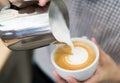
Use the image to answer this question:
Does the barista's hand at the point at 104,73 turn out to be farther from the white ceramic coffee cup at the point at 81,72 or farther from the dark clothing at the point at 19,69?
the dark clothing at the point at 19,69

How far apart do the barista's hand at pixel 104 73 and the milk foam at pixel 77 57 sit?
0.04 m

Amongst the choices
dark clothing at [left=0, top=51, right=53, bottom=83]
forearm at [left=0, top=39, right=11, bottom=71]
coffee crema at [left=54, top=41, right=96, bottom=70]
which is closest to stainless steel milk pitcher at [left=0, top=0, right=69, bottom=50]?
coffee crema at [left=54, top=41, right=96, bottom=70]

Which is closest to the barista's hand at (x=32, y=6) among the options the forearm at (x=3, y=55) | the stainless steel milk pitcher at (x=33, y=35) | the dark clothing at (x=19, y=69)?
the stainless steel milk pitcher at (x=33, y=35)

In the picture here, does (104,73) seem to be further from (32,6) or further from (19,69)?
(19,69)

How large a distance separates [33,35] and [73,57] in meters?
0.09

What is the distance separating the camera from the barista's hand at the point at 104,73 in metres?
0.49

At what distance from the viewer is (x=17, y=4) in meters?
0.51

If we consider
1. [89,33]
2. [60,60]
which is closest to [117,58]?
[89,33]

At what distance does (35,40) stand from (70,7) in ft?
0.61

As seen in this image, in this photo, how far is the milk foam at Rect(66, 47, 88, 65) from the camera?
0.48 metres

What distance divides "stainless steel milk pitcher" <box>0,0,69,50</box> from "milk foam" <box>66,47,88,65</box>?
0.05 meters

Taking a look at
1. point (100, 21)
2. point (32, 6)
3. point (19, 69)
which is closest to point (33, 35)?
point (32, 6)

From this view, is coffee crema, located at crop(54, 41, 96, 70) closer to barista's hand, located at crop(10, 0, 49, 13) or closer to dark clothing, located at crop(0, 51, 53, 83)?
barista's hand, located at crop(10, 0, 49, 13)

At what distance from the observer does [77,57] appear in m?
0.49
